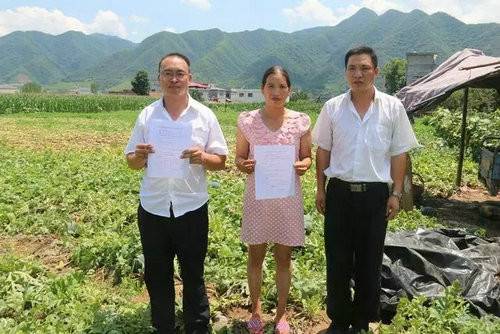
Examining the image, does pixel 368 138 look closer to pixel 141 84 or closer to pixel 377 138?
pixel 377 138

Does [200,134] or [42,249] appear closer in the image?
[200,134]

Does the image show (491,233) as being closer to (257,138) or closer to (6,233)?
(257,138)

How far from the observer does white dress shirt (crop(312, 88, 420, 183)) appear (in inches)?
122

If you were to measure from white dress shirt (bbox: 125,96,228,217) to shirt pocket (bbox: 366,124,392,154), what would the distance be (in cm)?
97

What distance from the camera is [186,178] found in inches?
120

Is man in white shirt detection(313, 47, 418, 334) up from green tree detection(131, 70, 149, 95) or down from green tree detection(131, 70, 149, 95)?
down

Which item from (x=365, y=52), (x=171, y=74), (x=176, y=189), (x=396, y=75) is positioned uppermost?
(x=396, y=75)

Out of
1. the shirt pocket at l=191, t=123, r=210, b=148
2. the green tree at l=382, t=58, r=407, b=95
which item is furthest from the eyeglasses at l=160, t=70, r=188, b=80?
the green tree at l=382, t=58, r=407, b=95

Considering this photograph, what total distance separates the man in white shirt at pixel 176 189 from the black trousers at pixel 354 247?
0.88 meters

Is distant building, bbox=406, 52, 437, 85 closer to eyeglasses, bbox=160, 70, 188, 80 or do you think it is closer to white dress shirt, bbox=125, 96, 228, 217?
white dress shirt, bbox=125, 96, 228, 217

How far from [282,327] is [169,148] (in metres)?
1.58

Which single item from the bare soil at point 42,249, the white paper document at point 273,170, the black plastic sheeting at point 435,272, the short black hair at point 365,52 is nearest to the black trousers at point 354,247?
the white paper document at point 273,170

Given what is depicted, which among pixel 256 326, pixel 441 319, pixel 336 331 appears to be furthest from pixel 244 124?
pixel 441 319

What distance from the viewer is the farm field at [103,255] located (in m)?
3.68
